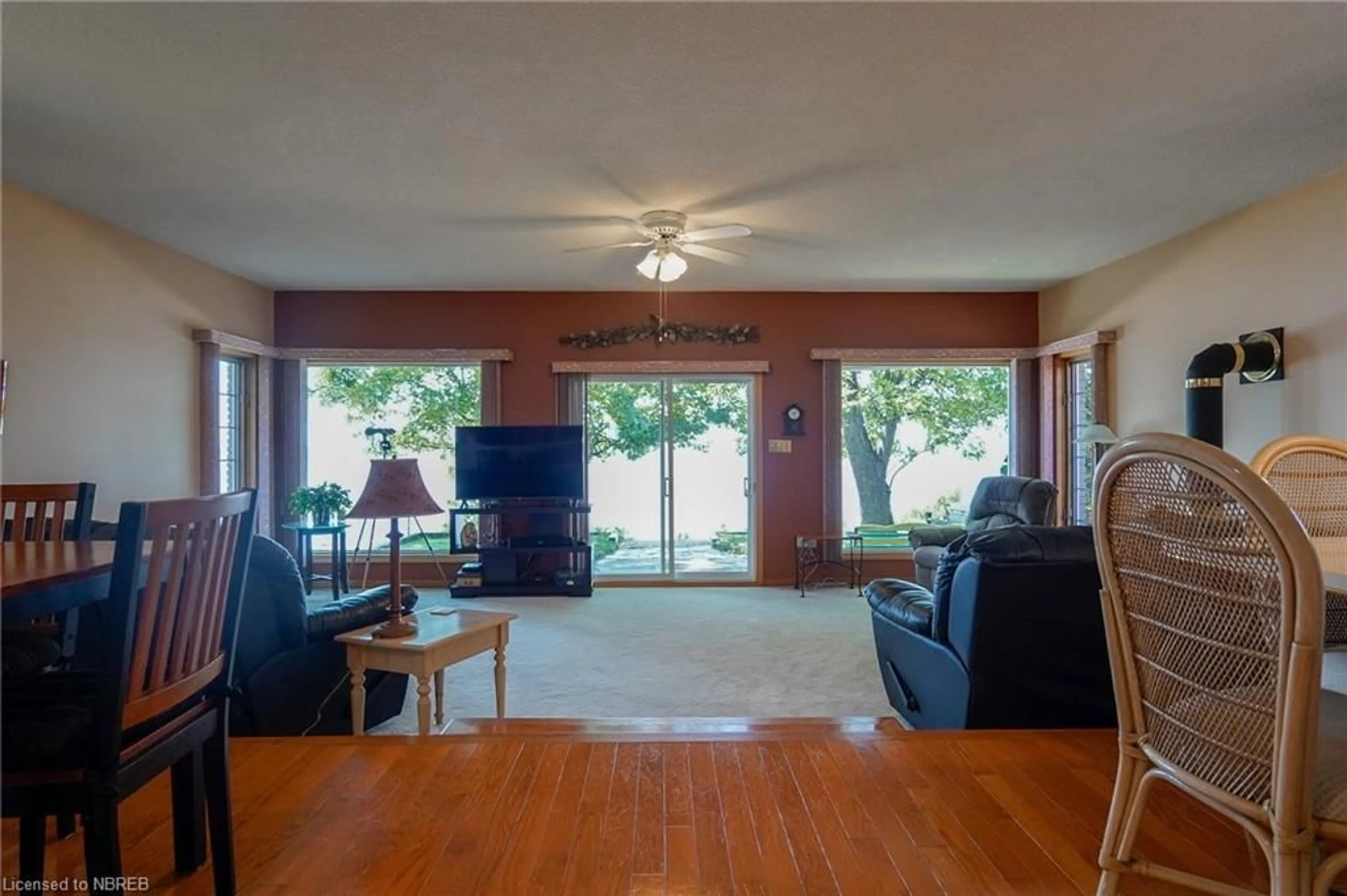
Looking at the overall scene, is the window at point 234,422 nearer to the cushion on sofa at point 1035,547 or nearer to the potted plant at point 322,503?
the potted plant at point 322,503

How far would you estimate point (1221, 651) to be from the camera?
1207 mm

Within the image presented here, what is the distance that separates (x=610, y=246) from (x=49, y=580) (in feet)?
12.3

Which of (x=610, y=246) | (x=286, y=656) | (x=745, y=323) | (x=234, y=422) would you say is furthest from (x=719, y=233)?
(x=234, y=422)

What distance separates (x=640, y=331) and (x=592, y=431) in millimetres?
1004

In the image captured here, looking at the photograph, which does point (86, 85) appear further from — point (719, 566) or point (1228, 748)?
point (719, 566)

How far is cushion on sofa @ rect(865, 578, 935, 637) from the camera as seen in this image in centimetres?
290

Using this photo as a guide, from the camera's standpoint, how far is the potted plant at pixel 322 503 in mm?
5625

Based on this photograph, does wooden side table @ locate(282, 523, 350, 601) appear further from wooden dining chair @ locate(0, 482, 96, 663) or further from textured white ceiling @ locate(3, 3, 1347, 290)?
wooden dining chair @ locate(0, 482, 96, 663)

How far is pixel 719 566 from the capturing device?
6523 millimetres

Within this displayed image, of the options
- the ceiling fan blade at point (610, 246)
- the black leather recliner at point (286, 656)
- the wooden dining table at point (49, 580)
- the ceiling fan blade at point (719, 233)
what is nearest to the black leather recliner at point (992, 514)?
the ceiling fan blade at point (719, 233)

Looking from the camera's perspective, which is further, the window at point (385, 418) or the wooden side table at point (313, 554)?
the window at point (385, 418)

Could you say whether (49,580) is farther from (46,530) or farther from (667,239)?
(667,239)

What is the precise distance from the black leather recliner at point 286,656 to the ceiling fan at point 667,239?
2568mm

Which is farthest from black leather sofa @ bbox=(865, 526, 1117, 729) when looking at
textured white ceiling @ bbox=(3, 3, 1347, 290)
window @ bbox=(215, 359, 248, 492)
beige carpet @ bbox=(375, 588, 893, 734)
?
window @ bbox=(215, 359, 248, 492)
